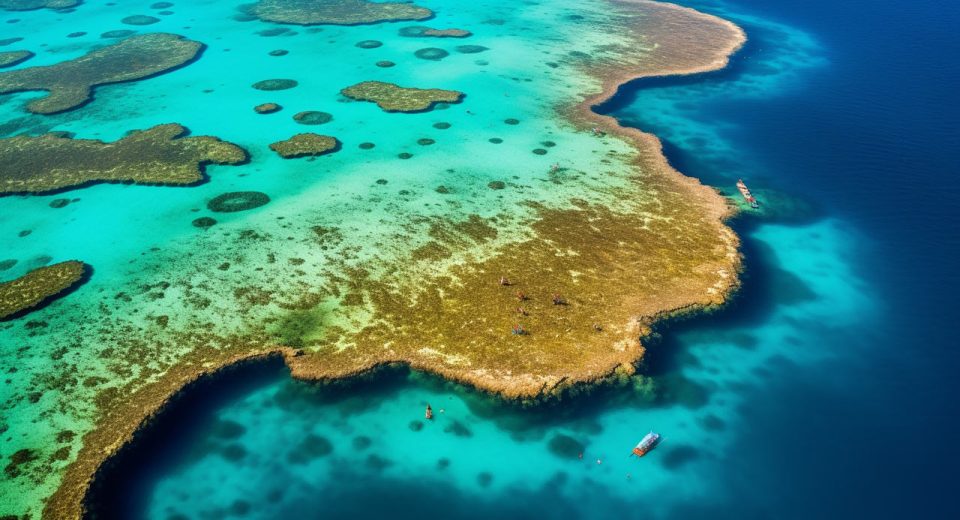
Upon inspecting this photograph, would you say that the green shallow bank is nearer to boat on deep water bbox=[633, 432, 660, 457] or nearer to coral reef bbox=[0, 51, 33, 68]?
coral reef bbox=[0, 51, 33, 68]

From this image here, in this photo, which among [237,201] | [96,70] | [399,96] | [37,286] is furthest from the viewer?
[96,70]

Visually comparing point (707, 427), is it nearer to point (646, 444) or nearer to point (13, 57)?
point (646, 444)

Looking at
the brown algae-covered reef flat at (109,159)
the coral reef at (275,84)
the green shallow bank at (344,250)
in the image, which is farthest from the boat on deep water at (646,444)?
the coral reef at (275,84)

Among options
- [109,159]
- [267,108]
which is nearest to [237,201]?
[109,159]

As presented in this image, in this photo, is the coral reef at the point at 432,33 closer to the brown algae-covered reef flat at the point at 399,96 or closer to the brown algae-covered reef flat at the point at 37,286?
the brown algae-covered reef flat at the point at 399,96

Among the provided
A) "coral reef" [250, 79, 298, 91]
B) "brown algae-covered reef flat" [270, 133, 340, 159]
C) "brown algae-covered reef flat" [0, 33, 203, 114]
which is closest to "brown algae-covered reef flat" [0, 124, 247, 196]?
"brown algae-covered reef flat" [270, 133, 340, 159]

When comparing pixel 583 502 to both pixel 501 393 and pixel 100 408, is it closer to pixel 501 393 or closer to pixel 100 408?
pixel 501 393
